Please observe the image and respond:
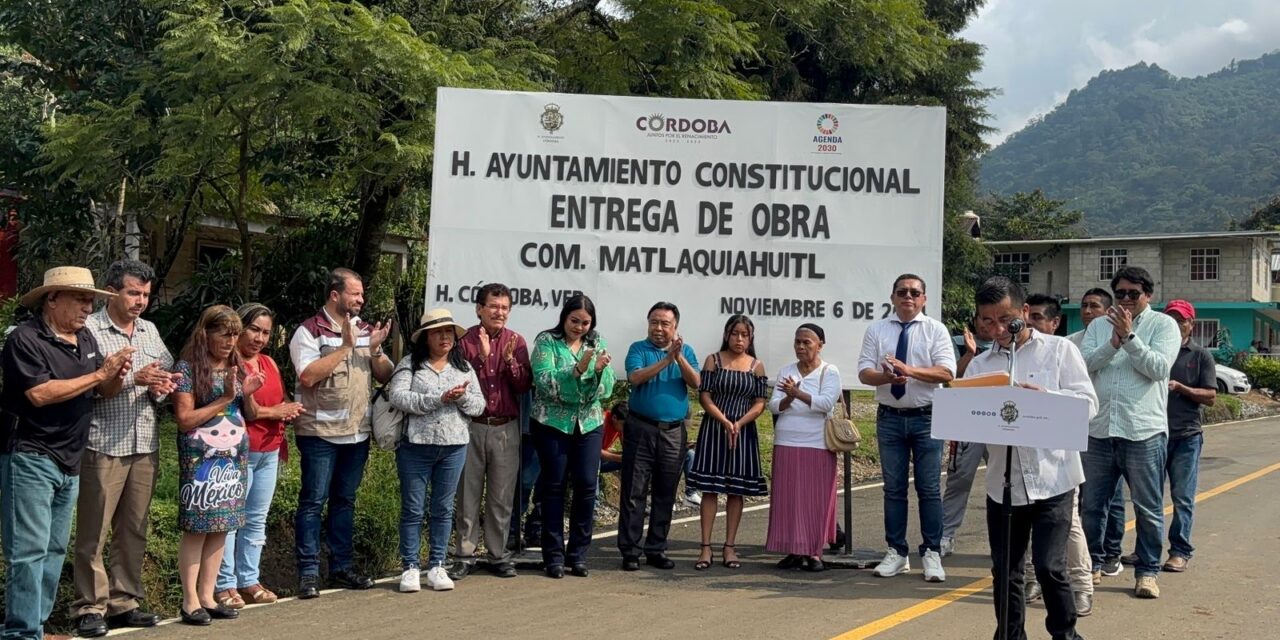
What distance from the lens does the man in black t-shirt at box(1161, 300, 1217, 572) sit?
740cm

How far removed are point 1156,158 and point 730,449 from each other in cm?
15084

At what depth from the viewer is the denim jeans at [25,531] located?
16.8 ft

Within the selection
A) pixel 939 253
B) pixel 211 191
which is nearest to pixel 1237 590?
pixel 939 253

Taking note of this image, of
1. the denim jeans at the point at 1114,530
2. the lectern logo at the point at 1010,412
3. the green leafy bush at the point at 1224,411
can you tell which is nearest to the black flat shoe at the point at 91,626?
the lectern logo at the point at 1010,412

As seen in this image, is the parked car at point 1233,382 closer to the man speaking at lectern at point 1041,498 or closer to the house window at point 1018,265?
the house window at point 1018,265

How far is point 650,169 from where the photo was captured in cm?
814

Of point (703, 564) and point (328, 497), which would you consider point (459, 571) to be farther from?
point (703, 564)

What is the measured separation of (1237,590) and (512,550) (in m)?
4.62

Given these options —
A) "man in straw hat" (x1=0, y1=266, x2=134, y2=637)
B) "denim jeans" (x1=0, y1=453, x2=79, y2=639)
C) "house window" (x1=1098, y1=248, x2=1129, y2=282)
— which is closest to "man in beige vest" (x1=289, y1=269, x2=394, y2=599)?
"man in straw hat" (x1=0, y1=266, x2=134, y2=637)

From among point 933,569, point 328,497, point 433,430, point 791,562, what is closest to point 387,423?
point 433,430

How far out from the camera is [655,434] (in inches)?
295

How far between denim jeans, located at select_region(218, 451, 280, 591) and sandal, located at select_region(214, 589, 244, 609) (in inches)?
2.7

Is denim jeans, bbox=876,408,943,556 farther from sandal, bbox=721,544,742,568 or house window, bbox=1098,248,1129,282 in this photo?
house window, bbox=1098,248,1129,282

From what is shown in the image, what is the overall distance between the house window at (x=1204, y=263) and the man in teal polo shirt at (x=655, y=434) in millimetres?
41191
